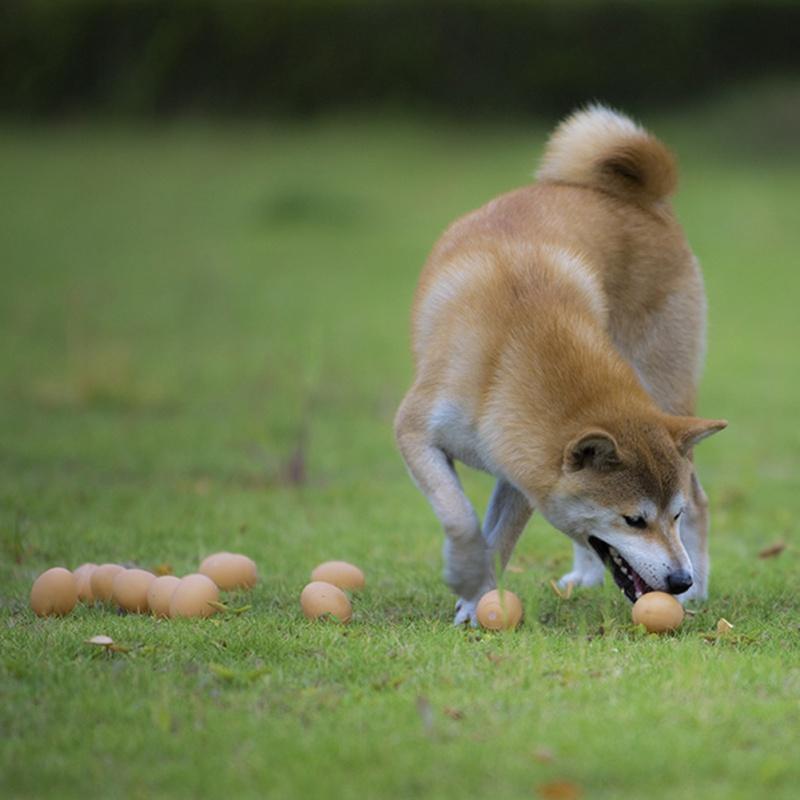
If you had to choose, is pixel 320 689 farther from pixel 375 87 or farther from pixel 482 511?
pixel 375 87

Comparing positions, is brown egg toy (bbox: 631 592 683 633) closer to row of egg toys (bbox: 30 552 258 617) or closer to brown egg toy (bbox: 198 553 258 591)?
row of egg toys (bbox: 30 552 258 617)

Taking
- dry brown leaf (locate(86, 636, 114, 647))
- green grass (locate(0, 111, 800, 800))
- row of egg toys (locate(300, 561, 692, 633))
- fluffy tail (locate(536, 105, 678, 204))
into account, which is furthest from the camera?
fluffy tail (locate(536, 105, 678, 204))

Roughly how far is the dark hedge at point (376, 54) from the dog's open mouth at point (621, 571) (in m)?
26.2

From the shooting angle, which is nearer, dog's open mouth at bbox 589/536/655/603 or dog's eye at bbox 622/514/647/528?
dog's eye at bbox 622/514/647/528

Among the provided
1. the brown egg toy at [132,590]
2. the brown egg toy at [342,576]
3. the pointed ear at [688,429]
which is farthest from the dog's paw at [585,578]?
the brown egg toy at [132,590]

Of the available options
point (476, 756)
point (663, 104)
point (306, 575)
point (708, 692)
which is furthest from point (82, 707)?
point (663, 104)

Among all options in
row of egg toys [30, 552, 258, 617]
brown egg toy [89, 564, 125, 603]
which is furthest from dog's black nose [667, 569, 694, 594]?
brown egg toy [89, 564, 125, 603]

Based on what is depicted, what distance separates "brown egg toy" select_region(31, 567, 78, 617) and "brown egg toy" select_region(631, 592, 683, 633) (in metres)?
2.17

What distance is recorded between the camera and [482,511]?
28.0ft

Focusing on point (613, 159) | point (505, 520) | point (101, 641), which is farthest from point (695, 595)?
point (101, 641)

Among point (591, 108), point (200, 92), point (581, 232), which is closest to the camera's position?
point (581, 232)

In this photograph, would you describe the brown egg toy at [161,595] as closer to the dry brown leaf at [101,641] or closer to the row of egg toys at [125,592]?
the row of egg toys at [125,592]

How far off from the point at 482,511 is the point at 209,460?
232cm

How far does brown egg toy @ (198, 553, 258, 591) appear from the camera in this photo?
6066 millimetres
